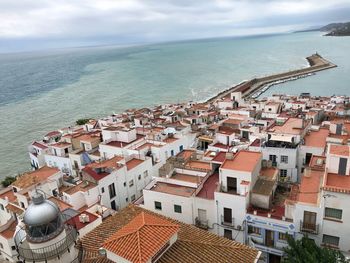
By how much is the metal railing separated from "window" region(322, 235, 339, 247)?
53.2 ft

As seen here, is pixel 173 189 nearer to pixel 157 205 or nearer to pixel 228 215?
pixel 157 205

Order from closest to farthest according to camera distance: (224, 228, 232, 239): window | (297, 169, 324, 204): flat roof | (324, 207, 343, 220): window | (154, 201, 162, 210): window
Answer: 1. (324, 207, 343, 220): window
2. (297, 169, 324, 204): flat roof
3. (224, 228, 232, 239): window
4. (154, 201, 162, 210): window

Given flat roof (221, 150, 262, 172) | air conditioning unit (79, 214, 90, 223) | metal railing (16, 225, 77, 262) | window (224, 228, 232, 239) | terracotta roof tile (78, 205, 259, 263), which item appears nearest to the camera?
metal railing (16, 225, 77, 262)

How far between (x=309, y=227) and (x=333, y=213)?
191cm

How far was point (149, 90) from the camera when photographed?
5369 inches

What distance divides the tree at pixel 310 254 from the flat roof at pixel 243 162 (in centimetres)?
733

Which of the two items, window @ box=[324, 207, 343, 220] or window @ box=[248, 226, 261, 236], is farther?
window @ box=[248, 226, 261, 236]

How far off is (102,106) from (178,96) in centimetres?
2964

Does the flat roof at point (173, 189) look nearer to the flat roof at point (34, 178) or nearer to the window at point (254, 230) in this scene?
the window at point (254, 230)

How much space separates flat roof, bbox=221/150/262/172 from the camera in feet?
80.9

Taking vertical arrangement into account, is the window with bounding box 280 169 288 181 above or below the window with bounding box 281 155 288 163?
below

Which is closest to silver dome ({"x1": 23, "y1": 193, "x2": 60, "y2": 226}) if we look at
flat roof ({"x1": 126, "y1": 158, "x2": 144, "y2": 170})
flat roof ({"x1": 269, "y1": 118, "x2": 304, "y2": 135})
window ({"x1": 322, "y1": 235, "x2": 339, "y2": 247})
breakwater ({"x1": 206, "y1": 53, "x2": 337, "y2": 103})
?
Result: window ({"x1": 322, "y1": 235, "x2": 339, "y2": 247})

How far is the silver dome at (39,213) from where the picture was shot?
13266 mm

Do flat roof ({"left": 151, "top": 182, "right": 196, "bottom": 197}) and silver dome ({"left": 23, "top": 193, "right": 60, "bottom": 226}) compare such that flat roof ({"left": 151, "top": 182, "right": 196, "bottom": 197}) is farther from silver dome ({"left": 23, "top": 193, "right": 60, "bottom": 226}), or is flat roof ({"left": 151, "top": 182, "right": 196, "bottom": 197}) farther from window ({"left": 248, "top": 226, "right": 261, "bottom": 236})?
silver dome ({"left": 23, "top": 193, "right": 60, "bottom": 226})
